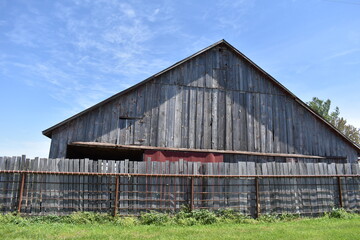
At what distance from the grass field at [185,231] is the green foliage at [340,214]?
129cm

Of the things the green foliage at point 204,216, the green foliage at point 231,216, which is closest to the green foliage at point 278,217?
the green foliage at point 231,216

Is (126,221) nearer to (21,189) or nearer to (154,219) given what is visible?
(154,219)

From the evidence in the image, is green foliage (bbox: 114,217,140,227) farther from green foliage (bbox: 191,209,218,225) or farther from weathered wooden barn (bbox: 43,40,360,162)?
weathered wooden barn (bbox: 43,40,360,162)

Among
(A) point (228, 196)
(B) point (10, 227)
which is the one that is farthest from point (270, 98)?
(B) point (10, 227)

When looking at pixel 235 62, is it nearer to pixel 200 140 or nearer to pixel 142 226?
pixel 200 140

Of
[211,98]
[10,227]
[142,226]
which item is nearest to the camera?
[10,227]

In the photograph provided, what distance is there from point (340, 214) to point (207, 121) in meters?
7.10

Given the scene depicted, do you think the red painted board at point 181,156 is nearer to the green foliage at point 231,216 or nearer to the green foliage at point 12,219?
the green foliage at point 231,216

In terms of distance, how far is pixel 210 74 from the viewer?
16.3 meters

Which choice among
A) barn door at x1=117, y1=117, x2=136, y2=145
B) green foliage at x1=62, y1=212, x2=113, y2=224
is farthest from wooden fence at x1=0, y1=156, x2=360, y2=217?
barn door at x1=117, y1=117, x2=136, y2=145

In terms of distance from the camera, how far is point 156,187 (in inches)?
436

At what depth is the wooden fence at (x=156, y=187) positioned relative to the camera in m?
10.5

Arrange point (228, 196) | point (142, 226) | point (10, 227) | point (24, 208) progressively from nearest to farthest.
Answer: point (10, 227), point (142, 226), point (24, 208), point (228, 196)

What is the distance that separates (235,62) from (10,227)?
13.0 meters
